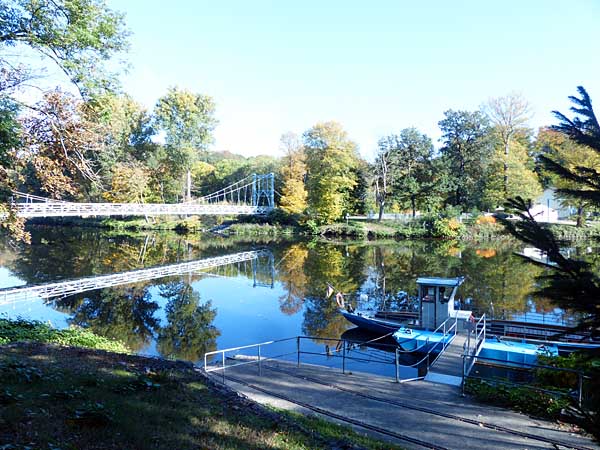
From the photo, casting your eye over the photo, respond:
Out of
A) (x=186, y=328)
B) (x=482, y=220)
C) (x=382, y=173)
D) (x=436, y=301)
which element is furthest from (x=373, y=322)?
(x=382, y=173)

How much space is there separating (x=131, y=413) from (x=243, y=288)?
21.4 metres

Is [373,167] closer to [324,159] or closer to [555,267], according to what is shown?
[324,159]

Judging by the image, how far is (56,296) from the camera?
75.5ft

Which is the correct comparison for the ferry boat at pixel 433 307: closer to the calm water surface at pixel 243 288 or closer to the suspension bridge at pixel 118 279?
the calm water surface at pixel 243 288

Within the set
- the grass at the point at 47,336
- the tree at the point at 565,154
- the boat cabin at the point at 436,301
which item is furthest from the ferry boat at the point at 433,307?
the grass at the point at 47,336

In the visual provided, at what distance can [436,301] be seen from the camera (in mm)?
16172

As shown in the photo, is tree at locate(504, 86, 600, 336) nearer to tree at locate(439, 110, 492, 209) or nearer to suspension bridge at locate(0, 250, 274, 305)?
suspension bridge at locate(0, 250, 274, 305)

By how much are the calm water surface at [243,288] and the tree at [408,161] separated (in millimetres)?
10860

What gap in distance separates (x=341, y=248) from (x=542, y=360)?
108 feet

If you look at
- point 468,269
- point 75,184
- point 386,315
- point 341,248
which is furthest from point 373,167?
point 75,184

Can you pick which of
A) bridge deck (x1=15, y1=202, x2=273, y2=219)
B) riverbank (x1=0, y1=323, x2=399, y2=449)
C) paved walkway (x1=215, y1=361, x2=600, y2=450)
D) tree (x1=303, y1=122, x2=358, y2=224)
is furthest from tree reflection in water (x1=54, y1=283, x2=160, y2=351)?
tree (x1=303, y1=122, x2=358, y2=224)

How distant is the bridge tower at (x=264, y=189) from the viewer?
219ft

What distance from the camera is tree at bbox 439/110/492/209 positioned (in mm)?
54062

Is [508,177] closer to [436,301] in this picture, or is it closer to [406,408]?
[436,301]
